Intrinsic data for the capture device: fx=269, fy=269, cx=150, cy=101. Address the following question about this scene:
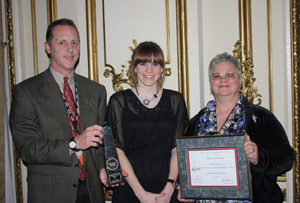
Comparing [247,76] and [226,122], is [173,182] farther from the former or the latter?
[247,76]

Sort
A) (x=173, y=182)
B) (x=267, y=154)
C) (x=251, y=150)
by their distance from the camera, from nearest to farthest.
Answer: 1. (x=251, y=150)
2. (x=267, y=154)
3. (x=173, y=182)

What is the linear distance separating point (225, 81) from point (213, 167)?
27.4 inches

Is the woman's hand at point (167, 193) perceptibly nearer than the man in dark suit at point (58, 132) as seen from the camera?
No

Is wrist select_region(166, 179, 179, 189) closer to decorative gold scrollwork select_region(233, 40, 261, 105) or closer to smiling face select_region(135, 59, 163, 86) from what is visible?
smiling face select_region(135, 59, 163, 86)

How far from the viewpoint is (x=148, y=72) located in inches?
89.7

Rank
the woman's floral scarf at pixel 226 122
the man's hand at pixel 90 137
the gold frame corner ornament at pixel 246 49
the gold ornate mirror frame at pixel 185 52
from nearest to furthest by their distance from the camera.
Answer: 1. the man's hand at pixel 90 137
2. the woman's floral scarf at pixel 226 122
3. the gold ornate mirror frame at pixel 185 52
4. the gold frame corner ornament at pixel 246 49

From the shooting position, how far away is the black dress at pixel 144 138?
2230mm

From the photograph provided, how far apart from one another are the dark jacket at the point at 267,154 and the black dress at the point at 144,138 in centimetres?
62

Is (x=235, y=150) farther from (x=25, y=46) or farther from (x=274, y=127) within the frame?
(x=25, y=46)

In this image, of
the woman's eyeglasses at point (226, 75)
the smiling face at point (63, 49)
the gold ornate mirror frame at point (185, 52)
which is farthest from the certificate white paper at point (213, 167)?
the smiling face at point (63, 49)

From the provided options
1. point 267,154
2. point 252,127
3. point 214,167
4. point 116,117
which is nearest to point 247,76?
point 252,127

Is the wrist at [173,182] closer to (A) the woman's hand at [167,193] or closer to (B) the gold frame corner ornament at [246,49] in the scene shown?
(A) the woman's hand at [167,193]

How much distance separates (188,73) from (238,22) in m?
0.74

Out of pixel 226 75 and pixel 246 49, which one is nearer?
pixel 226 75
